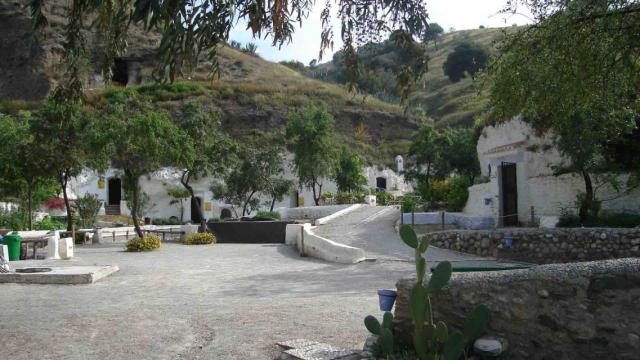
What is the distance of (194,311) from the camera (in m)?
8.62

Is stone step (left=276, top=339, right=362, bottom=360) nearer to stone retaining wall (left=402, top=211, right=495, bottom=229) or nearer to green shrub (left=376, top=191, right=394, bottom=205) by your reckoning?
stone retaining wall (left=402, top=211, right=495, bottom=229)

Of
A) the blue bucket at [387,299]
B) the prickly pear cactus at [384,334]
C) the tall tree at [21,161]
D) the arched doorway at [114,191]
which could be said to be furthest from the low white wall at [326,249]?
the arched doorway at [114,191]

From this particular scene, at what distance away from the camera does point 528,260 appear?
14.5 m

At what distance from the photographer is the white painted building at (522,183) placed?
18.2m

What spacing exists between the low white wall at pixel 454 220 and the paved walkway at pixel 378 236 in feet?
3.64

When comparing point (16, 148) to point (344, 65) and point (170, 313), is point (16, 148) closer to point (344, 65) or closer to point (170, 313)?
point (170, 313)

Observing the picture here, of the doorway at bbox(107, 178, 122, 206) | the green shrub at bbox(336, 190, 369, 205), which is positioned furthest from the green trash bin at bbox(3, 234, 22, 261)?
the doorway at bbox(107, 178, 122, 206)

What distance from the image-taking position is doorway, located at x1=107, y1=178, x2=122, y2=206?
44469 millimetres

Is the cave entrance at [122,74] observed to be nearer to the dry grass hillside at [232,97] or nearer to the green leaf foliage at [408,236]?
the dry grass hillside at [232,97]

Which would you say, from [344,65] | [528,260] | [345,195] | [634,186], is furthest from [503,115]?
[345,195]

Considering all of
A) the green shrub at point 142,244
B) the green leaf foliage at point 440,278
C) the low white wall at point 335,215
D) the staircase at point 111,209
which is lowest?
the green shrub at point 142,244

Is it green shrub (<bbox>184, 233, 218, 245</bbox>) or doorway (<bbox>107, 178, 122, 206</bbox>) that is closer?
green shrub (<bbox>184, 233, 218, 245</bbox>)

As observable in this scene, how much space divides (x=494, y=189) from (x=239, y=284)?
12829 millimetres

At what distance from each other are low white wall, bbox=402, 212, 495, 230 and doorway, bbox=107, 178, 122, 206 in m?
28.7
